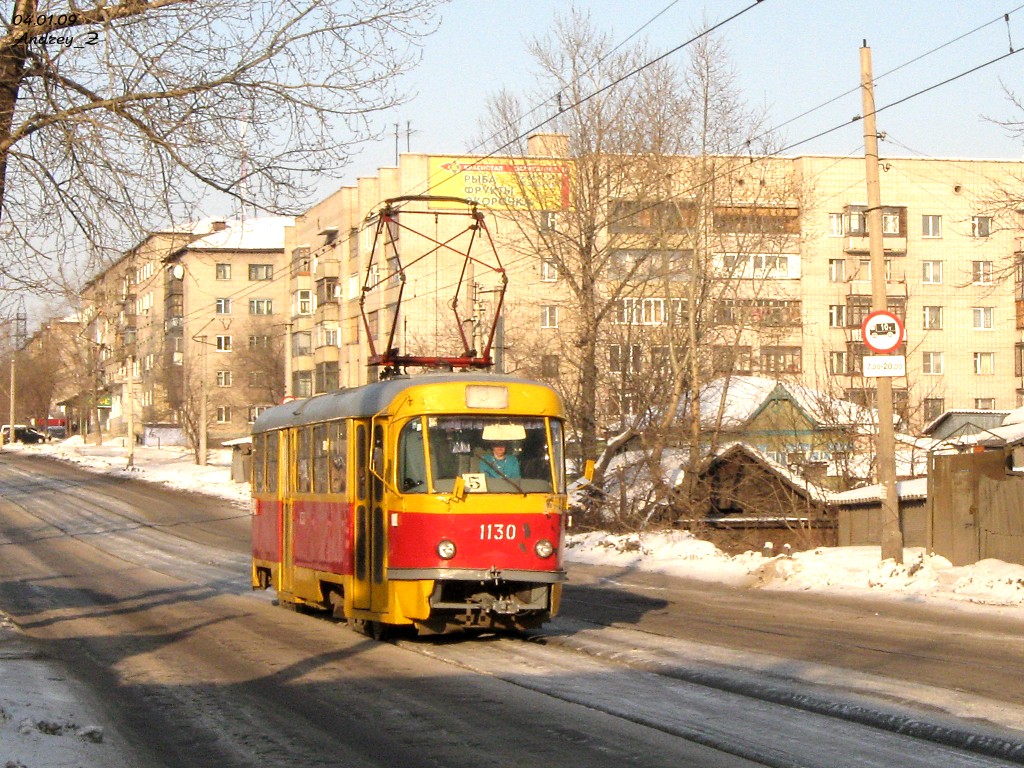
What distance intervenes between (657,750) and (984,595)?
10989 mm

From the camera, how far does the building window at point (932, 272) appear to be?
73.0 metres

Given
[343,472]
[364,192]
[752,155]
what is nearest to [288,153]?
[343,472]

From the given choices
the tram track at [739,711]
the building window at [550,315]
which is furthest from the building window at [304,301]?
the tram track at [739,711]

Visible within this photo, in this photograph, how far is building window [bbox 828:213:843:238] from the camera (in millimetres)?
71000

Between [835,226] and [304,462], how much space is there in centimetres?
5855

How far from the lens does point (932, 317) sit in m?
73.3

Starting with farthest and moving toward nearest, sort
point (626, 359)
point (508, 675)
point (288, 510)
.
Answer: point (626, 359), point (288, 510), point (508, 675)

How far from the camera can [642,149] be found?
3656 cm

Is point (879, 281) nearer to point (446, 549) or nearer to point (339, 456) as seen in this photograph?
point (339, 456)

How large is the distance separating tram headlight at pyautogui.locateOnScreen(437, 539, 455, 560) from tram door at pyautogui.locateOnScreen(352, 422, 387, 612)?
0.75 metres

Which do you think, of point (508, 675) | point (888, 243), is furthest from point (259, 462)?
point (888, 243)

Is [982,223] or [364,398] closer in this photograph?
[364,398]

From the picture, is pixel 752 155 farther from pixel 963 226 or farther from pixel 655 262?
pixel 963 226

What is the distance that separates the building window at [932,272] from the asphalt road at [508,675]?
54.7 m
